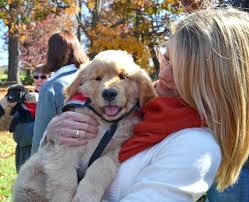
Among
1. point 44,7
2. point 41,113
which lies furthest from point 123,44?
point 41,113

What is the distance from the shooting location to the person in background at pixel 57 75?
13.1 ft

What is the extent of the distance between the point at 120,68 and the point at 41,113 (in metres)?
1.58

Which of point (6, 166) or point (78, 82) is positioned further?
point (6, 166)

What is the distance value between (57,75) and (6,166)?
524 cm

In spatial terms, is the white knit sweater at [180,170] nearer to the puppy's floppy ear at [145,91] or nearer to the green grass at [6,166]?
the puppy's floppy ear at [145,91]

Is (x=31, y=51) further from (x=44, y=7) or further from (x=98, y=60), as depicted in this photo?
(x=98, y=60)

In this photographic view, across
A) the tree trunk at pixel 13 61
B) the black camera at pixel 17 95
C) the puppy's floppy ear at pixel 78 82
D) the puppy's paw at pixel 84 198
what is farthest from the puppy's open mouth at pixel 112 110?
the tree trunk at pixel 13 61

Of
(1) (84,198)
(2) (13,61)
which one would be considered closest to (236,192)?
(1) (84,198)

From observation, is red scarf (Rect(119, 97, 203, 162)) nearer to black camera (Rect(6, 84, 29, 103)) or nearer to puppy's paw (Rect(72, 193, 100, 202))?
puppy's paw (Rect(72, 193, 100, 202))

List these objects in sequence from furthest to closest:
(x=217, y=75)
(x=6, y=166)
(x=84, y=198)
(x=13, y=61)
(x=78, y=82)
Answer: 1. (x=13, y=61)
2. (x=6, y=166)
3. (x=78, y=82)
4. (x=84, y=198)
5. (x=217, y=75)

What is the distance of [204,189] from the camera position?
2.00 meters

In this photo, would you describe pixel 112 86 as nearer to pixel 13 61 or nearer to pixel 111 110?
pixel 111 110

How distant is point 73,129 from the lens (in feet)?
7.95

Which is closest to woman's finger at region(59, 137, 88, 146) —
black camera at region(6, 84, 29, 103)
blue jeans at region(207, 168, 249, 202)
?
blue jeans at region(207, 168, 249, 202)
